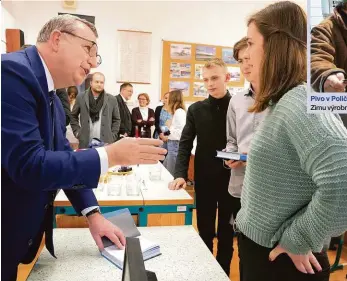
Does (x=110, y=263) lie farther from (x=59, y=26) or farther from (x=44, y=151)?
(x=59, y=26)

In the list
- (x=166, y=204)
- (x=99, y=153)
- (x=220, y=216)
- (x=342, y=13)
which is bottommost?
(x=220, y=216)

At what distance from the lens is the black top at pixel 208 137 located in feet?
8.18

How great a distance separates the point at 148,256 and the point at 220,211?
1.28 meters

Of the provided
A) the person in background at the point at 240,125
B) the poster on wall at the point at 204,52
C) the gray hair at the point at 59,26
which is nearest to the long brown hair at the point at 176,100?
the poster on wall at the point at 204,52

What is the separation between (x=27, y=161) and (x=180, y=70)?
5912 mm

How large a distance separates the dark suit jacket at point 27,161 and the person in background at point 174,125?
373 centimetres

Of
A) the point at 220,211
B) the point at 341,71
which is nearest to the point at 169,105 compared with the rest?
the point at 220,211

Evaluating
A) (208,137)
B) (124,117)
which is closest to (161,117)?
(124,117)

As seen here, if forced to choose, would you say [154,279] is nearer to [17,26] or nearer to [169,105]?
[169,105]

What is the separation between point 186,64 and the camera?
6.61 meters

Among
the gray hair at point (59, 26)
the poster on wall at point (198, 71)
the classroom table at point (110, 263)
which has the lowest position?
the classroom table at point (110, 263)

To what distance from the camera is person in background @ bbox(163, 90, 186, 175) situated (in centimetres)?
491

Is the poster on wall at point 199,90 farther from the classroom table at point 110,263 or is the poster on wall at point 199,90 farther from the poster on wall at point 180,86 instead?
the classroom table at point 110,263

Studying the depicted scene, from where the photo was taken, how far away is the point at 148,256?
4.20ft
